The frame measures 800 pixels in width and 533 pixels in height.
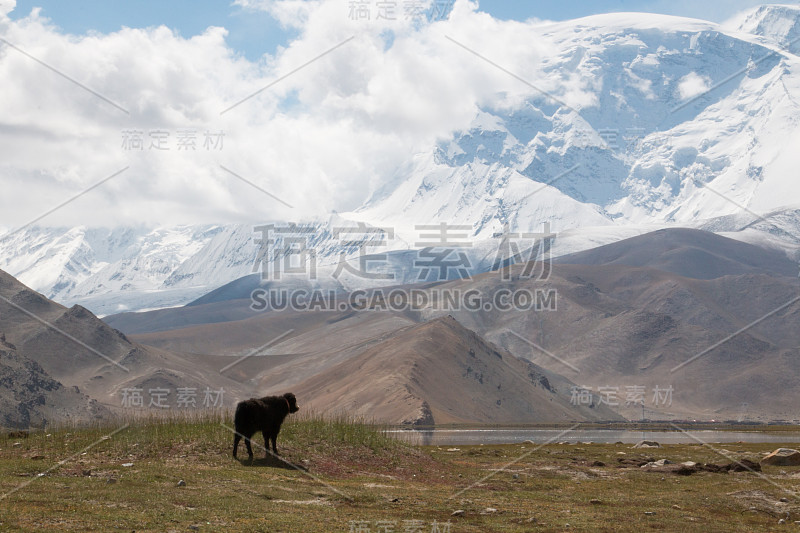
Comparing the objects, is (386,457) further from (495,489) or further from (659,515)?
(659,515)

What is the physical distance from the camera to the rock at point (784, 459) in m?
40.8

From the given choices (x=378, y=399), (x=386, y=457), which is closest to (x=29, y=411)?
(x=378, y=399)

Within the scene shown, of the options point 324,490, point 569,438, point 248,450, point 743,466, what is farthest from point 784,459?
point 569,438

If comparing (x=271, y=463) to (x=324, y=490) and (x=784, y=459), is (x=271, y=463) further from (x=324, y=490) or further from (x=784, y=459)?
(x=784, y=459)

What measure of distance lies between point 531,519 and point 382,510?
4032mm

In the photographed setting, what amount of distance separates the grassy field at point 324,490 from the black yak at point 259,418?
0.77 meters

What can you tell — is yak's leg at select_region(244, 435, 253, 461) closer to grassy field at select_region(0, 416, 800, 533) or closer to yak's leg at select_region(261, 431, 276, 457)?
grassy field at select_region(0, 416, 800, 533)

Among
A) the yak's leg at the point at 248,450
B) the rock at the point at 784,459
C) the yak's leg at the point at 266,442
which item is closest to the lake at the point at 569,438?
the rock at the point at 784,459

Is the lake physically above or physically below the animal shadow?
below

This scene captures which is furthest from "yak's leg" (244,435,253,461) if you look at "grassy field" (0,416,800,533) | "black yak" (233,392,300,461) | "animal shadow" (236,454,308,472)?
"grassy field" (0,416,800,533)

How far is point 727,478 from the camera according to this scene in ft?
111

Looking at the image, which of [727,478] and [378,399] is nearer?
[727,478]

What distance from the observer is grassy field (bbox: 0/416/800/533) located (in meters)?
19.4

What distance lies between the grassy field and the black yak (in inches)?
30.4
